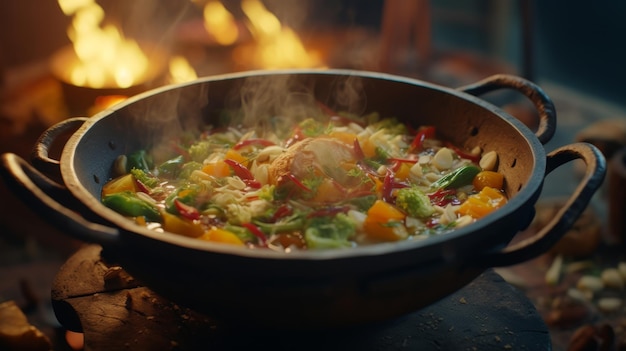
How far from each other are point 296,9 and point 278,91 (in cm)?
712

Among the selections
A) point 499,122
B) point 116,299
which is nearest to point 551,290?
point 499,122

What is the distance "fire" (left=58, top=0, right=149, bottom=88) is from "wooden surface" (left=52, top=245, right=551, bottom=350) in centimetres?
304

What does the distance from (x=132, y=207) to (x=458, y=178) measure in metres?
1.73

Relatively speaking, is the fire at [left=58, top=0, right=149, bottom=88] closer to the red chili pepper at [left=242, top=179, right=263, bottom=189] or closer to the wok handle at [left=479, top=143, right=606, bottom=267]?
the red chili pepper at [left=242, top=179, right=263, bottom=189]

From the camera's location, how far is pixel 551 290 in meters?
4.95

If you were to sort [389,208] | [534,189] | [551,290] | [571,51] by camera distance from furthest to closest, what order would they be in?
[571,51]
[551,290]
[389,208]
[534,189]

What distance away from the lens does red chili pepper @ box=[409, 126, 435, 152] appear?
3.71 metres

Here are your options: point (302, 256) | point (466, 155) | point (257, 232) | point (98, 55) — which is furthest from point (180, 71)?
point (302, 256)

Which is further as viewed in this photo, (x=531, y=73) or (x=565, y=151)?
(x=531, y=73)

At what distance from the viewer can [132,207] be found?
9.30 feet

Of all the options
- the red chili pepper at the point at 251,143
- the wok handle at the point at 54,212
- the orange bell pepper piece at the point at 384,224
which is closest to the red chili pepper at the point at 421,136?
the red chili pepper at the point at 251,143

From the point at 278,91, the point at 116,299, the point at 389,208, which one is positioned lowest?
the point at 116,299

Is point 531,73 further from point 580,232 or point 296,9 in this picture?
point 296,9

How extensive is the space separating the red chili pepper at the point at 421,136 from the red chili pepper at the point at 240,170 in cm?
108
